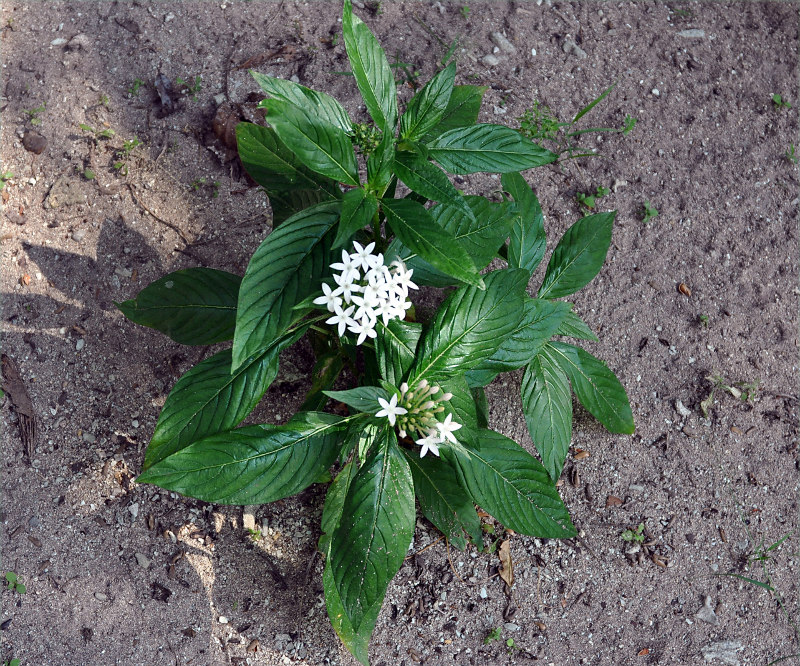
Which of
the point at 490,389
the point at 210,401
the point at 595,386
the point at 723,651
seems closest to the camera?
the point at 210,401

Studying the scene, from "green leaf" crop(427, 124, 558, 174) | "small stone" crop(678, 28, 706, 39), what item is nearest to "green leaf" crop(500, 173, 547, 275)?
"green leaf" crop(427, 124, 558, 174)

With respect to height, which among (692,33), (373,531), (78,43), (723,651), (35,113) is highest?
(692,33)

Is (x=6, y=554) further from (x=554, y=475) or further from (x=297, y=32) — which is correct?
(x=297, y=32)

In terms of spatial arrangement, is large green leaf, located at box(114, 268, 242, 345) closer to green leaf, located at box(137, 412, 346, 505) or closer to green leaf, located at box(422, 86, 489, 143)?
green leaf, located at box(137, 412, 346, 505)

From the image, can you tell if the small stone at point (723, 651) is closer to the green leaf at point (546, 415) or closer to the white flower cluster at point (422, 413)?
the green leaf at point (546, 415)

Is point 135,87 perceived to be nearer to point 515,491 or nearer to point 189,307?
point 189,307

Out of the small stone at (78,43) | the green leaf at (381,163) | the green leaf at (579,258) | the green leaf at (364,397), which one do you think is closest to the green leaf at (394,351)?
the green leaf at (364,397)

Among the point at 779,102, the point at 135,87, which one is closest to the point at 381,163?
the point at 135,87
